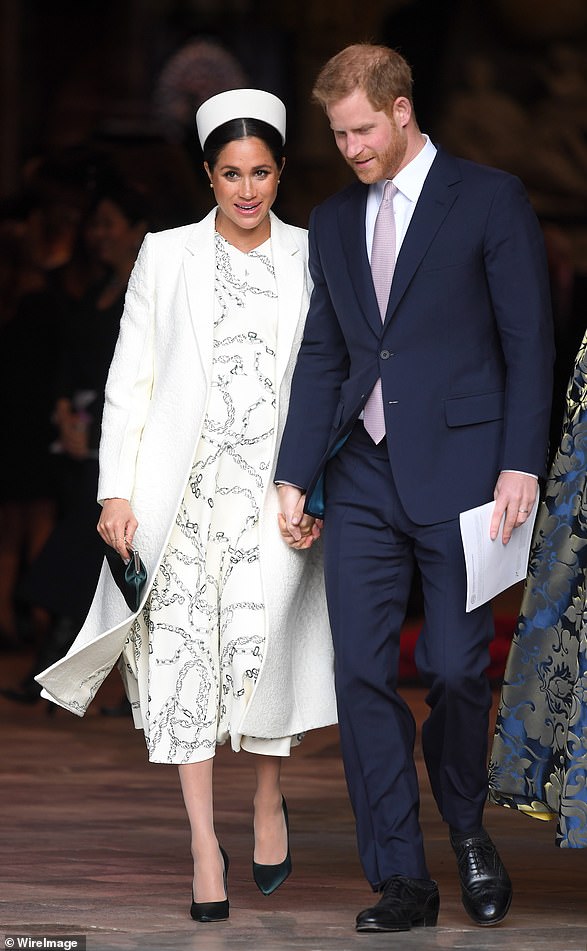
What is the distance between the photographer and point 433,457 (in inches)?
146

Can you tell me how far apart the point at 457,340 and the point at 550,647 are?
2.17 feet

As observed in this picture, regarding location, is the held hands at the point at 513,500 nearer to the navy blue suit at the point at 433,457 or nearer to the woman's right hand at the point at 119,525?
the navy blue suit at the point at 433,457

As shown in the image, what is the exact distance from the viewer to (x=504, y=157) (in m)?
11.6

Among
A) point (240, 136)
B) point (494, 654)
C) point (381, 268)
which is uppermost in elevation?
point (240, 136)

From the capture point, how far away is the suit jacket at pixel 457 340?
3.66m

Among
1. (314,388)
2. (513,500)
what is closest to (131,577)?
(314,388)

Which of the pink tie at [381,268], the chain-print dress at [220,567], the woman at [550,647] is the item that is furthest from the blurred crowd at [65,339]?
the woman at [550,647]

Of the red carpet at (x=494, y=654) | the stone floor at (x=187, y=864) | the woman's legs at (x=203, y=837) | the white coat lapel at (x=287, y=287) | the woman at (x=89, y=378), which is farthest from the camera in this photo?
the red carpet at (x=494, y=654)

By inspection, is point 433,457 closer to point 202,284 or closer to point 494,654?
point 202,284

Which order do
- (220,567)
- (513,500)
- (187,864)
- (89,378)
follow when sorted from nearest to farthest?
(513,500)
(220,567)
(187,864)
(89,378)

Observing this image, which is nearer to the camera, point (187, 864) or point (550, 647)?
point (550, 647)

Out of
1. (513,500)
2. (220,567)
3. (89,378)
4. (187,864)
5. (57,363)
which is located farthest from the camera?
(57,363)

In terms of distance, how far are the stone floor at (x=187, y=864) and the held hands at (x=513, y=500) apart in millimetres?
809

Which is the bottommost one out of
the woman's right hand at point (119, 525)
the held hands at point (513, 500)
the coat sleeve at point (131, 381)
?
the woman's right hand at point (119, 525)
